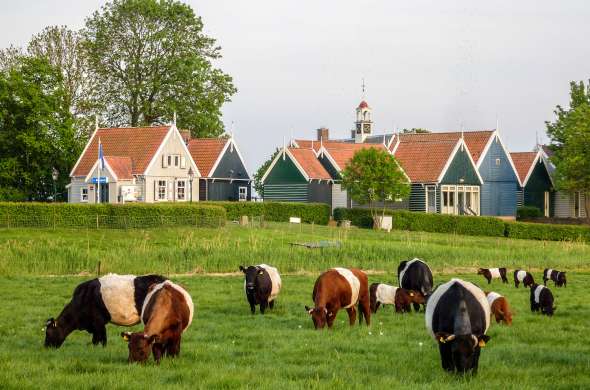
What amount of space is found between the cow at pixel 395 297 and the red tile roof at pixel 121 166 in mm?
48254

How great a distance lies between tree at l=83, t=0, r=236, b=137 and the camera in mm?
78250

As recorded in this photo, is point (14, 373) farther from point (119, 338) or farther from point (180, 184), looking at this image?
point (180, 184)

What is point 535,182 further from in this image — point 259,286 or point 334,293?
point 334,293

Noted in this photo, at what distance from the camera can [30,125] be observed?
69.1m

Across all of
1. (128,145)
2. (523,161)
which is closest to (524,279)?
(128,145)

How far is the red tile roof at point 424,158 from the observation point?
238 feet

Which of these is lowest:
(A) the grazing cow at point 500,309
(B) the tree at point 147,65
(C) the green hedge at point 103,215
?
(A) the grazing cow at point 500,309

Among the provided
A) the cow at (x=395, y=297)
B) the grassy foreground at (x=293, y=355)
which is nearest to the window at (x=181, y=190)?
the grassy foreground at (x=293, y=355)

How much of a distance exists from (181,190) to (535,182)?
33036 millimetres

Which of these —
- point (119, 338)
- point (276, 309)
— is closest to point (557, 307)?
point (276, 309)

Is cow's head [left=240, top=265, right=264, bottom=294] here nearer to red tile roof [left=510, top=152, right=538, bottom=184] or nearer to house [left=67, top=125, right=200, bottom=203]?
house [left=67, top=125, right=200, bottom=203]

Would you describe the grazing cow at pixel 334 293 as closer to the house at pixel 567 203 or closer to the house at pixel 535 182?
the house at pixel 535 182

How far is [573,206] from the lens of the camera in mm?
83375

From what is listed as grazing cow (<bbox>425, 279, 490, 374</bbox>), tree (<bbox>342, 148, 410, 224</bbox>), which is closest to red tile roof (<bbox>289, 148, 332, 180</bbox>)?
tree (<bbox>342, 148, 410, 224</bbox>)
